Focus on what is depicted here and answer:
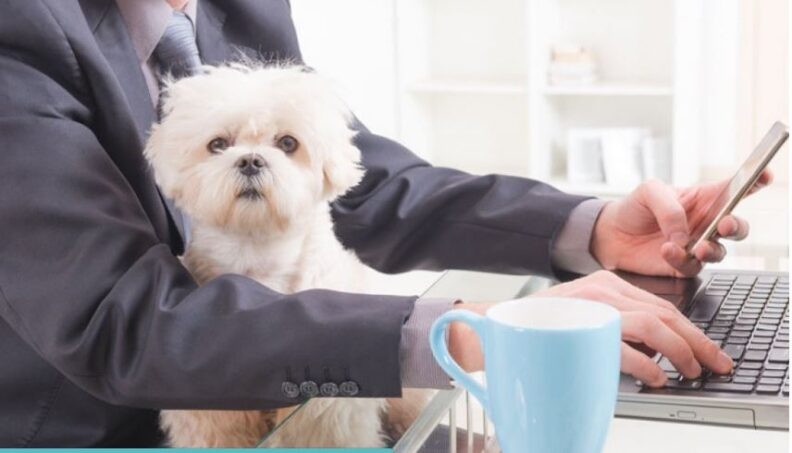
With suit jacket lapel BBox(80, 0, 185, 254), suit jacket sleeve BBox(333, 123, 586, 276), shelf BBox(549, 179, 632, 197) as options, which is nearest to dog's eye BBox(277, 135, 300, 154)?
suit jacket lapel BBox(80, 0, 185, 254)

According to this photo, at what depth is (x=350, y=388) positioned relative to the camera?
97cm

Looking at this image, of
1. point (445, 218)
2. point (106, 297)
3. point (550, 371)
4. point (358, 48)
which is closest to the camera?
point (550, 371)

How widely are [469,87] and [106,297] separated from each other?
10.6 ft

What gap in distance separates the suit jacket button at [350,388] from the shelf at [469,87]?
3237 millimetres

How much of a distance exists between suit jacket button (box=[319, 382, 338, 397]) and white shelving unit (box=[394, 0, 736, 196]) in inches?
122

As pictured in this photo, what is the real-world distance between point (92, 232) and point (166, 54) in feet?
1.14

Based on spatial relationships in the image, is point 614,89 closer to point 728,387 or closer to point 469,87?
point 469,87

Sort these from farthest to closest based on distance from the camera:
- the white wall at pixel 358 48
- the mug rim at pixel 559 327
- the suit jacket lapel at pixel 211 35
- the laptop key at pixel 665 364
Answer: the white wall at pixel 358 48 → the suit jacket lapel at pixel 211 35 → the laptop key at pixel 665 364 → the mug rim at pixel 559 327

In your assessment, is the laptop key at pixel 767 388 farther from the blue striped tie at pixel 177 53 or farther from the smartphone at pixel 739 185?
the blue striped tie at pixel 177 53

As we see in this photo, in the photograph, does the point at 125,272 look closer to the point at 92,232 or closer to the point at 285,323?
the point at 92,232

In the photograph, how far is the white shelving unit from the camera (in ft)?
13.0

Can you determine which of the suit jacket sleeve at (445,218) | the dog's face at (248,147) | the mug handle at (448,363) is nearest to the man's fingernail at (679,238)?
the suit jacket sleeve at (445,218)

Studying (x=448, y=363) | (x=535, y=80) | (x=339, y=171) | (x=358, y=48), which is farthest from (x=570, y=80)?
(x=448, y=363)

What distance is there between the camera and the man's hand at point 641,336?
0.92 metres
